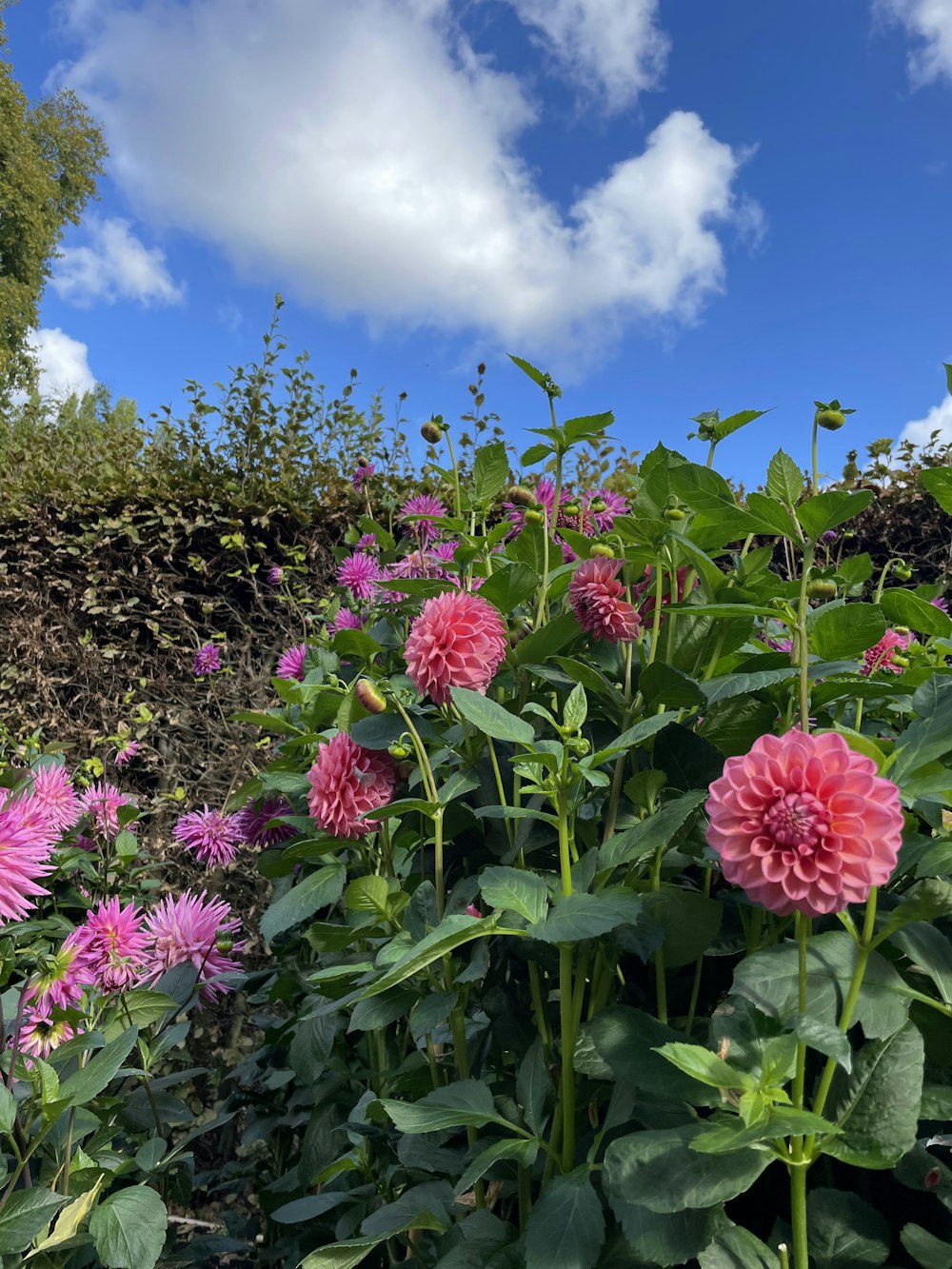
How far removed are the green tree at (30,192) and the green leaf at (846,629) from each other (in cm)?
1947

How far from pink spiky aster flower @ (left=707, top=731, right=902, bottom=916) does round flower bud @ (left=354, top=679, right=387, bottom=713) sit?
458 millimetres

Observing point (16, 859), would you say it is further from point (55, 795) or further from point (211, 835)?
point (211, 835)

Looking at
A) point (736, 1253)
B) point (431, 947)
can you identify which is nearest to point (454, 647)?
point (431, 947)

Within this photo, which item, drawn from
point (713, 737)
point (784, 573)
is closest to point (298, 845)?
point (713, 737)

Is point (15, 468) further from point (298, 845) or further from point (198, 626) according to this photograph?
point (298, 845)

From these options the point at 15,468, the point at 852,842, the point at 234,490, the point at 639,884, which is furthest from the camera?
the point at 15,468

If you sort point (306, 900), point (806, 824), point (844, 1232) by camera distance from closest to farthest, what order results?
point (806, 824) → point (844, 1232) → point (306, 900)

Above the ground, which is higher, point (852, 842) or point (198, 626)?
point (198, 626)

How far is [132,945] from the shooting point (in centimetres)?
137

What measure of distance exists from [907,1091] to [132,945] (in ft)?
3.81

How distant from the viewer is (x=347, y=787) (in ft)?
3.24

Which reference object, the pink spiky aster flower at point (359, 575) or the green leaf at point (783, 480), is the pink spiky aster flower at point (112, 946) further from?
the green leaf at point (783, 480)

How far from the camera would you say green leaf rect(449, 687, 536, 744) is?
0.71 m

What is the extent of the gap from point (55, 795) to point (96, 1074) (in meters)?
0.93
